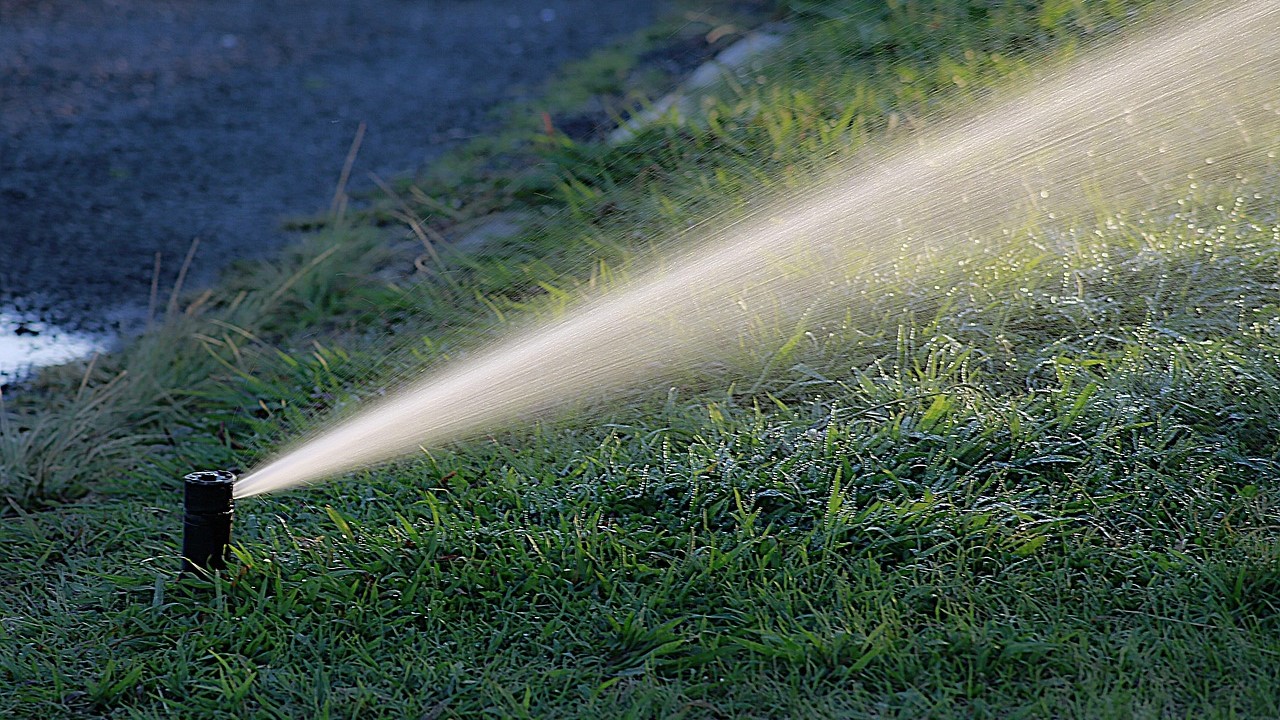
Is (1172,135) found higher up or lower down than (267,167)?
lower down

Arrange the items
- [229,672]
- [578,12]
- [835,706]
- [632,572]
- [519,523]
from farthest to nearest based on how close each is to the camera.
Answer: [578,12] < [519,523] < [632,572] < [229,672] < [835,706]

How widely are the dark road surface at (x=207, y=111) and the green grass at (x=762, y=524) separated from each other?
131 centimetres

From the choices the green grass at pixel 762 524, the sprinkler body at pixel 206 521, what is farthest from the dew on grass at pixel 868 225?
the sprinkler body at pixel 206 521

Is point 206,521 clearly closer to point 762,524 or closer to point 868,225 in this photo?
point 762,524

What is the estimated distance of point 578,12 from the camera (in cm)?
920

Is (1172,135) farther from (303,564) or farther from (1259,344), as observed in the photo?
(303,564)

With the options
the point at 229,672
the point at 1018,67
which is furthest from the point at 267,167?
the point at 229,672

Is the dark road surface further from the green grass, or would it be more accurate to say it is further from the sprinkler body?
the sprinkler body

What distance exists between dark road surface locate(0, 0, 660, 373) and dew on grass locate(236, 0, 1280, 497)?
183 centimetres

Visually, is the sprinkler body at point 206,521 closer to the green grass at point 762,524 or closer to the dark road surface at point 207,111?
the green grass at point 762,524

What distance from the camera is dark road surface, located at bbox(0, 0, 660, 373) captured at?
488 cm

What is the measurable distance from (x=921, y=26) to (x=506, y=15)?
17.5 ft

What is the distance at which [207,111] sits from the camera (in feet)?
22.6

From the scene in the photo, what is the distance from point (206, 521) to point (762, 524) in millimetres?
1157
